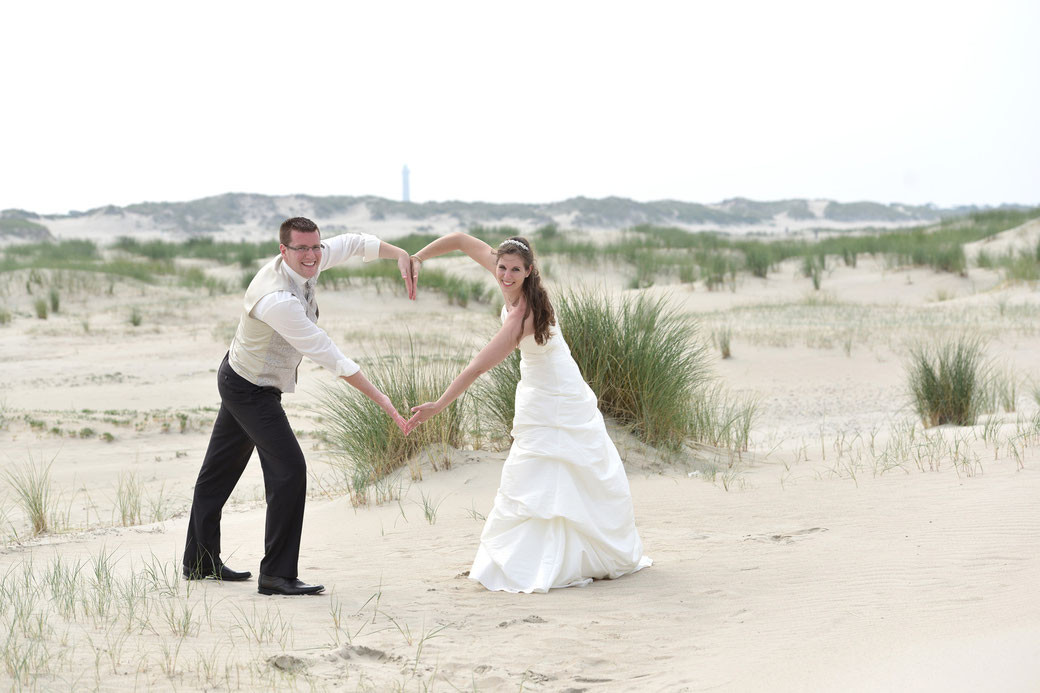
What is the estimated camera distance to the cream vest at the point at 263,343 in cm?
428

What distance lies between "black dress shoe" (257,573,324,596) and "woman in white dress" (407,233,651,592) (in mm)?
760

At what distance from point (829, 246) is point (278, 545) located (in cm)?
2789

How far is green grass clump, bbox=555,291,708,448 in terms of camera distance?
7039 millimetres

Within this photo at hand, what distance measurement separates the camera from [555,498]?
14.4 ft

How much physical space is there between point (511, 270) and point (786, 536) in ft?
6.94

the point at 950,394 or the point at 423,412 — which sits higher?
the point at 423,412

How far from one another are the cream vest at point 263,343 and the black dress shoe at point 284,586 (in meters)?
0.88

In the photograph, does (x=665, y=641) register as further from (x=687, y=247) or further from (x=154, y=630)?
(x=687, y=247)

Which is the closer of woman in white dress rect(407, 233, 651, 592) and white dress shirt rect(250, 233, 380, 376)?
white dress shirt rect(250, 233, 380, 376)

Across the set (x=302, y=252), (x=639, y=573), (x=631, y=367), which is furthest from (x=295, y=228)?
(x=631, y=367)

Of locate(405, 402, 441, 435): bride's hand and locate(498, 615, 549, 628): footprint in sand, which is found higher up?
locate(405, 402, 441, 435): bride's hand

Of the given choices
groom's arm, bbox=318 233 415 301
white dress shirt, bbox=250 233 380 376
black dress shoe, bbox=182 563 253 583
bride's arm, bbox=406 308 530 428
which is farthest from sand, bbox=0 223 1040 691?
groom's arm, bbox=318 233 415 301

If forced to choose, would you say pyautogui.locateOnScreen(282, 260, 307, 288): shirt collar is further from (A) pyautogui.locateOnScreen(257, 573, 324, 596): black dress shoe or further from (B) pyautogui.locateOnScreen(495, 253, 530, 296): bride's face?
(A) pyautogui.locateOnScreen(257, 573, 324, 596): black dress shoe

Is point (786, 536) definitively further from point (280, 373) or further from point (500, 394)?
point (280, 373)
